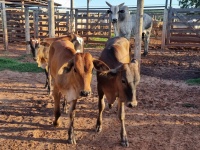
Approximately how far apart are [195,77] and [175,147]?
436 cm

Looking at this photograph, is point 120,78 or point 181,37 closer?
point 120,78

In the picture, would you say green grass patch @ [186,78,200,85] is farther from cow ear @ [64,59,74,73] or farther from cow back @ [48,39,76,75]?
cow ear @ [64,59,74,73]

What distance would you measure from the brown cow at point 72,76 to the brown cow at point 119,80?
320 millimetres

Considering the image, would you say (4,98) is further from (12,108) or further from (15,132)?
(15,132)

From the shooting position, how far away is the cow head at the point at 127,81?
344 centimetres

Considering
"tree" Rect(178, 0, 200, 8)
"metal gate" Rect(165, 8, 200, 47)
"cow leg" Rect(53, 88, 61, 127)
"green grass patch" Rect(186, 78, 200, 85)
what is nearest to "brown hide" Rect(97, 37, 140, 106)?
"cow leg" Rect(53, 88, 61, 127)

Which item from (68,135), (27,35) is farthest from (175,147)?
(27,35)

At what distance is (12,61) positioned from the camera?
9.55 metres

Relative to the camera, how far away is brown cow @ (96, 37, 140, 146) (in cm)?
346

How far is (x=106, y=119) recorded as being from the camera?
483cm

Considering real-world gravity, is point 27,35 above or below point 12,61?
above

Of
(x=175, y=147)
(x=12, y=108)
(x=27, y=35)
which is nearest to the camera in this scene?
(x=175, y=147)

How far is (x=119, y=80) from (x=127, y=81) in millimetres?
185

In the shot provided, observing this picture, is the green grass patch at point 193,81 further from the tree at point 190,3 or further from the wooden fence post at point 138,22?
the tree at point 190,3
